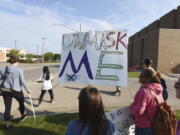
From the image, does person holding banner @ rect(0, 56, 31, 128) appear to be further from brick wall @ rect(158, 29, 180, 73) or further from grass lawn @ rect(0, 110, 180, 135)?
brick wall @ rect(158, 29, 180, 73)

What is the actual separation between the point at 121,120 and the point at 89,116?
1.93 metres

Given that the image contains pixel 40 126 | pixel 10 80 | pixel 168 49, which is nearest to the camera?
pixel 10 80

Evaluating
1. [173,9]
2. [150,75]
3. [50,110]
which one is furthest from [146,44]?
[150,75]

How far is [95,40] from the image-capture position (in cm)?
522

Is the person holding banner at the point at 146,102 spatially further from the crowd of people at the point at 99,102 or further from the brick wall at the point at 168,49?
the brick wall at the point at 168,49

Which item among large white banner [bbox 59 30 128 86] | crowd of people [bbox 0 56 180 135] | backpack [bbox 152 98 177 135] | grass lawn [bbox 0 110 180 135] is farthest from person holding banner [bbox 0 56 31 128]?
backpack [bbox 152 98 177 135]

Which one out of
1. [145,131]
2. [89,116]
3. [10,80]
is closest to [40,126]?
[10,80]

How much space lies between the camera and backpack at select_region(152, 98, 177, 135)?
282 centimetres

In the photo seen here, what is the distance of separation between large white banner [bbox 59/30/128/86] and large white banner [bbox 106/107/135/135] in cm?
133

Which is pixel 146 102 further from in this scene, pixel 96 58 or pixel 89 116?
pixel 96 58

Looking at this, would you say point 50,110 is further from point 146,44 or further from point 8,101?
point 146,44

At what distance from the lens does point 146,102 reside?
302 centimetres

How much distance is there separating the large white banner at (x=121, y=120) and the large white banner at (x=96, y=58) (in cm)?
133

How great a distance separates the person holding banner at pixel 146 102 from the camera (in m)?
3.02
